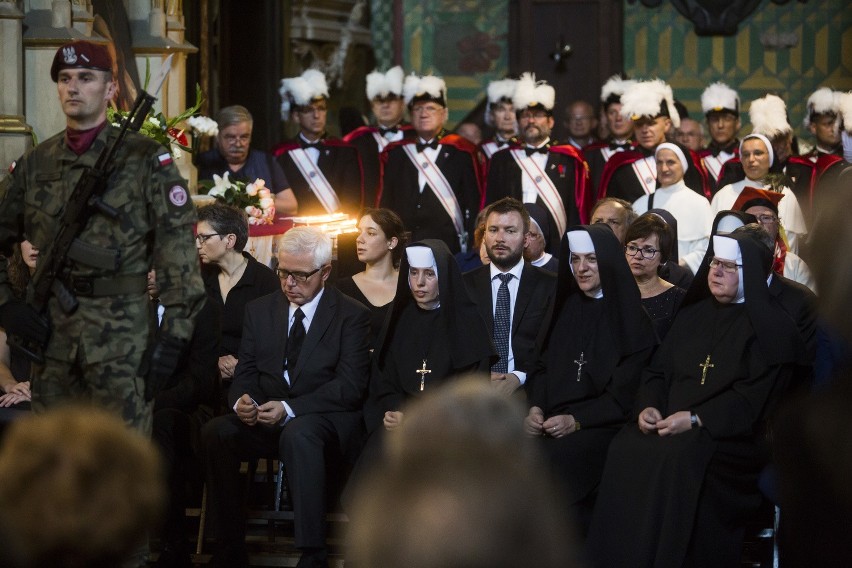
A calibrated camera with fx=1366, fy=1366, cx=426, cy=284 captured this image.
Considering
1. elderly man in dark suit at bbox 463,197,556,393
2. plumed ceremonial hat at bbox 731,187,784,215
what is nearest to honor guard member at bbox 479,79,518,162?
plumed ceremonial hat at bbox 731,187,784,215

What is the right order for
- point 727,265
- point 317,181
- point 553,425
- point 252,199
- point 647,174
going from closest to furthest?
point 727,265
point 553,425
point 252,199
point 647,174
point 317,181

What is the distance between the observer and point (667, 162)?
8852 mm

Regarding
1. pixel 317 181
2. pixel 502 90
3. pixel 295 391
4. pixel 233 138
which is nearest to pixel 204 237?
pixel 295 391

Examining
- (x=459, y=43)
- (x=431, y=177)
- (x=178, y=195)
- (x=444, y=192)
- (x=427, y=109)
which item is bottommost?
(x=178, y=195)

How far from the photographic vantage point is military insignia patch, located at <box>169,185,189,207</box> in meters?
4.57

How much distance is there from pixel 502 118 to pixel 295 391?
549 centimetres

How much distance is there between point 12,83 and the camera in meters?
7.08

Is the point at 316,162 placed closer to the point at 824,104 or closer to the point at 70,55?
the point at 824,104

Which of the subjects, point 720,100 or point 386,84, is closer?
point 386,84

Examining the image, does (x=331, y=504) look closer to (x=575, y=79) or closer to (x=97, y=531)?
(x=97, y=531)

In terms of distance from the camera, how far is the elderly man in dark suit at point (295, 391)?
5914 mm

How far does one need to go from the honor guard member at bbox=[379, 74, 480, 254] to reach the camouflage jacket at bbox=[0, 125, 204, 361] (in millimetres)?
5375

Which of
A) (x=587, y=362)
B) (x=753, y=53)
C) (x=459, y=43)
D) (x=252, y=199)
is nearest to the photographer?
(x=587, y=362)

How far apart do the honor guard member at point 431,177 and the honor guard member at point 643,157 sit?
100cm
